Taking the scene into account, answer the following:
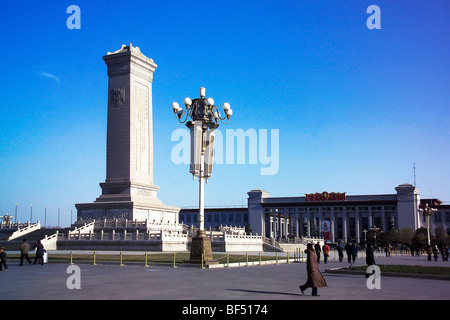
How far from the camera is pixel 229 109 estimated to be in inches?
1167

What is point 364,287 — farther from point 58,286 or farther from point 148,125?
point 148,125

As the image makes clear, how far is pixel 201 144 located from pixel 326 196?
94.8 meters

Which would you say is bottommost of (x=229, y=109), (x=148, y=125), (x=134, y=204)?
(x=134, y=204)

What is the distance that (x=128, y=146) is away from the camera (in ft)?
206

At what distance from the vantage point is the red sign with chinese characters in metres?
118

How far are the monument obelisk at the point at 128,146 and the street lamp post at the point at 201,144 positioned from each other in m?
33.2

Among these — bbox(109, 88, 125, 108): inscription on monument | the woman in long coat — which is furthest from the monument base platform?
the woman in long coat

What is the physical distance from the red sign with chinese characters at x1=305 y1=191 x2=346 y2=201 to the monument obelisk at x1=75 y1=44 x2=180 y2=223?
60.7 meters

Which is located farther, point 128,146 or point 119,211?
point 128,146

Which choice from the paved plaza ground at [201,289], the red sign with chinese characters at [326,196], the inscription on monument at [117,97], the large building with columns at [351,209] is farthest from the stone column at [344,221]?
the paved plaza ground at [201,289]

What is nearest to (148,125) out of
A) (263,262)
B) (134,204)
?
(134,204)

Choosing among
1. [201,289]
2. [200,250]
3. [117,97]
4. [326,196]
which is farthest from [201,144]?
[326,196]

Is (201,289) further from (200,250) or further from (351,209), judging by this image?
(351,209)
